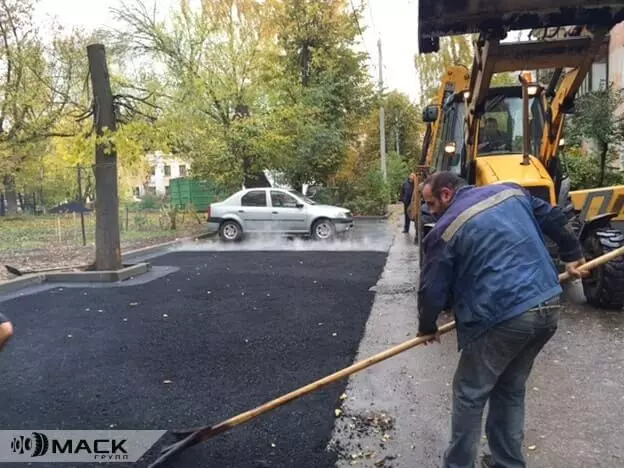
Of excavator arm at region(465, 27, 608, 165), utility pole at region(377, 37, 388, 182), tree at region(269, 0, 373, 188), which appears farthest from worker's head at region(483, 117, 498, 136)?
utility pole at region(377, 37, 388, 182)

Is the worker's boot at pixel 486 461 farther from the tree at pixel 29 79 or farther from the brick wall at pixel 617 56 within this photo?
the tree at pixel 29 79

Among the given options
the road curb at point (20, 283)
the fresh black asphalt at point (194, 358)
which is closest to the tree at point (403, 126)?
the road curb at point (20, 283)

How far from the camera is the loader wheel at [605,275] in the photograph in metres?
6.69

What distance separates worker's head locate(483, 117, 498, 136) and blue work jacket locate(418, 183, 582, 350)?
471 cm

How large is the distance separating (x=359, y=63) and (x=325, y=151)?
5063mm

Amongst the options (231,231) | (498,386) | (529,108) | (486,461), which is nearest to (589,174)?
(529,108)

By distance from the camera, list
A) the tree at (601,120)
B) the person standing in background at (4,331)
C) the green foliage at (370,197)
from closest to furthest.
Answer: the person standing in background at (4,331) < the tree at (601,120) < the green foliage at (370,197)

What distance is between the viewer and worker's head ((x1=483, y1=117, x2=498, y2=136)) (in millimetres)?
7574

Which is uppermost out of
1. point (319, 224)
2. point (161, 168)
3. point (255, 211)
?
point (161, 168)

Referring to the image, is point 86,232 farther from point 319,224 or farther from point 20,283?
point 20,283

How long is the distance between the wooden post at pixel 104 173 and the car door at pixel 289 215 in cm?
648

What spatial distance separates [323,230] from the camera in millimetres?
16547

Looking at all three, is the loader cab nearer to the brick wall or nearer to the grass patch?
the grass patch

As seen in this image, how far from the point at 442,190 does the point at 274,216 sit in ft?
44.0
